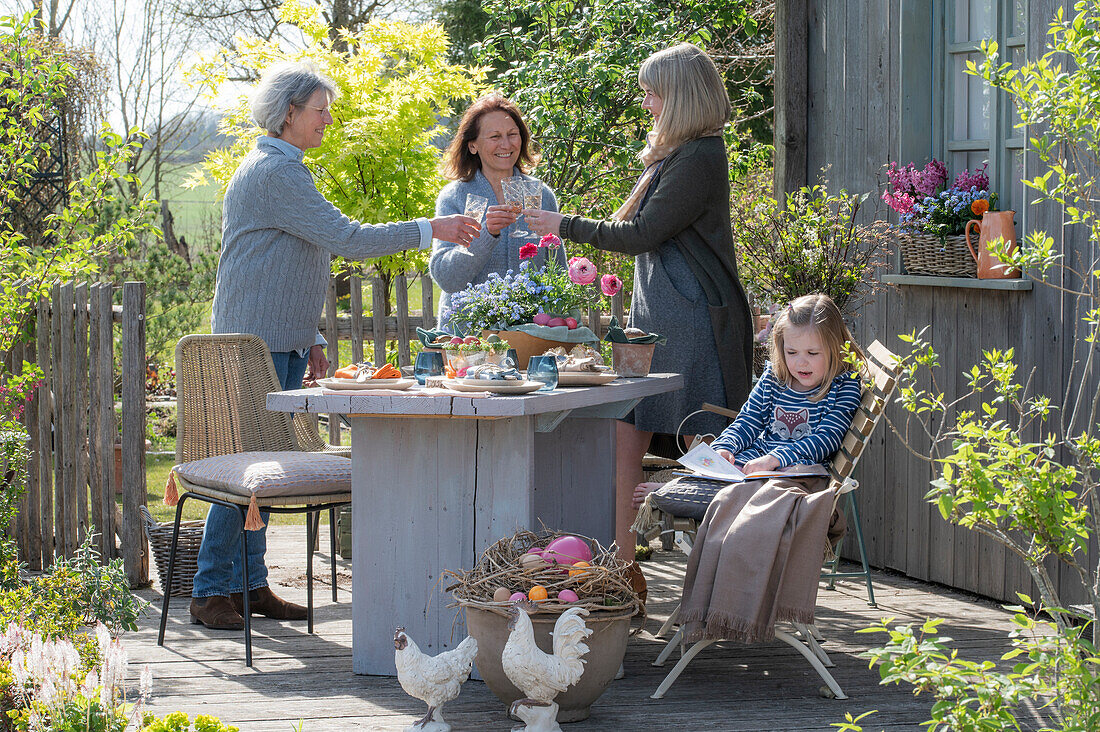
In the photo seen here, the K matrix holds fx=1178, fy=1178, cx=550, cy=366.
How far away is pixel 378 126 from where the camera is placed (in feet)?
20.3

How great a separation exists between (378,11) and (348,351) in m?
4.02

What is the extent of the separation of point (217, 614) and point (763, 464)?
Answer: 1.95 m

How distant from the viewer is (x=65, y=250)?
14.7ft

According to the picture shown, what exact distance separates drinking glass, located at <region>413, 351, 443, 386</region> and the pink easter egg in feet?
2.23

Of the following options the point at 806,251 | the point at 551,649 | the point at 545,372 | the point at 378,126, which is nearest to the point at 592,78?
the point at 378,126

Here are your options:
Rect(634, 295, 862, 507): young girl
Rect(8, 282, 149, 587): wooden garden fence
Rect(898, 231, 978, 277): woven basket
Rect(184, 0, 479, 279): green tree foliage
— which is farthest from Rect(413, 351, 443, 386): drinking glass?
Rect(184, 0, 479, 279): green tree foliage

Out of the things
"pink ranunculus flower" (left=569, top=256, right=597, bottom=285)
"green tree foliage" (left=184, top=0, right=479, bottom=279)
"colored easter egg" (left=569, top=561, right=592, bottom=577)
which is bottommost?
"colored easter egg" (left=569, top=561, right=592, bottom=577)

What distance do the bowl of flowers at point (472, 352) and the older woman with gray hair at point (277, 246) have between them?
66 cm

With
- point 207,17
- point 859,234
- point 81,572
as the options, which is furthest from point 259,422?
point 207,17

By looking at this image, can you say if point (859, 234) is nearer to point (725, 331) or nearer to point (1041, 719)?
point (725, 331)

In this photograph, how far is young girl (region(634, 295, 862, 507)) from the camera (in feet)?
11.6

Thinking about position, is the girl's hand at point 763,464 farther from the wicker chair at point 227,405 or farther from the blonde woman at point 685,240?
the wicker chair at point 227,405

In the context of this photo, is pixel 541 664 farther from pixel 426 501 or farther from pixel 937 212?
pixel 937 212

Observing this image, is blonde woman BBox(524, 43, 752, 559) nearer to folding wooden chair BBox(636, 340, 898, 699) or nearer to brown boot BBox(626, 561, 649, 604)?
brown boot BBox(626, 561, 649, 604)
